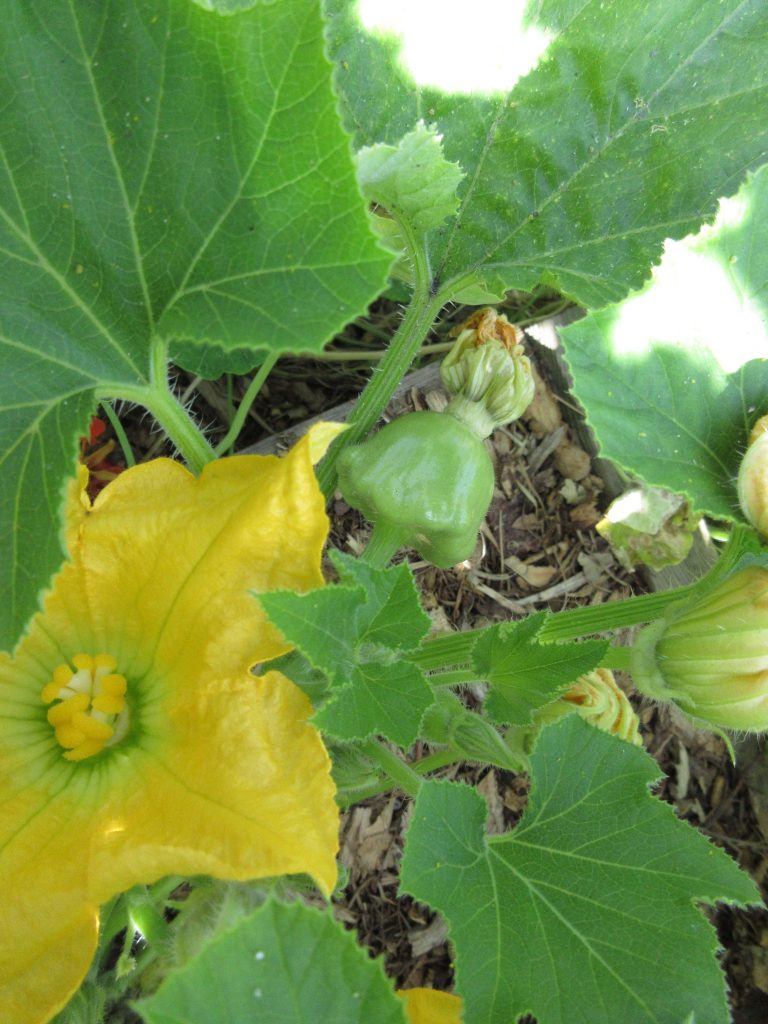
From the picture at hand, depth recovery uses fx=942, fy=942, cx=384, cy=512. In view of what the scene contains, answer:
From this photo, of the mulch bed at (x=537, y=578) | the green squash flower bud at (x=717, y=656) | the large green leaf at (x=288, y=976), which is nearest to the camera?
the large green leaf at (x=288, y=976)

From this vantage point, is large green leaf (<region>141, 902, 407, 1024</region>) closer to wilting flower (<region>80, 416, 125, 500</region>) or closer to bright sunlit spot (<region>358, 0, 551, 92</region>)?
wilting flower (<region>80, 416, 125, 500</region>)

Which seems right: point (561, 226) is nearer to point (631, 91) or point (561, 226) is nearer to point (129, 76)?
point (631, 91)

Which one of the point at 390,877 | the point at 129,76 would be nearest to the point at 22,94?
the point at 129,76

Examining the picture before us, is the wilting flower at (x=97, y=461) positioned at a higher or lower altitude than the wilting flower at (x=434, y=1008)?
higher

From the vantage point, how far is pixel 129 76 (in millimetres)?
999

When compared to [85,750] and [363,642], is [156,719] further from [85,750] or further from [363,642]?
[363,642]

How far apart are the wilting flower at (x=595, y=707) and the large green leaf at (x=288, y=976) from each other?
0.59m

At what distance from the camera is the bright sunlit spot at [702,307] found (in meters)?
1.13

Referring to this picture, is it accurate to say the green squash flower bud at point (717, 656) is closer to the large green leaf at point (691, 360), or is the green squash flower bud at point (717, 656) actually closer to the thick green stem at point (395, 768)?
the large green leaf at point (691, 360)

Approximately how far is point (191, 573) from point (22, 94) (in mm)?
558

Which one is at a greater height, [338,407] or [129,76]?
[129,76]

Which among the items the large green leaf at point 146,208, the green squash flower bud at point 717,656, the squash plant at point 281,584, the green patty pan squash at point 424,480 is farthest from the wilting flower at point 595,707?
the large green leaf at point 146,208

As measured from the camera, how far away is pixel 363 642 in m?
1.09

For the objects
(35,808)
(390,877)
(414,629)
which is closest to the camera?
(414,629)
